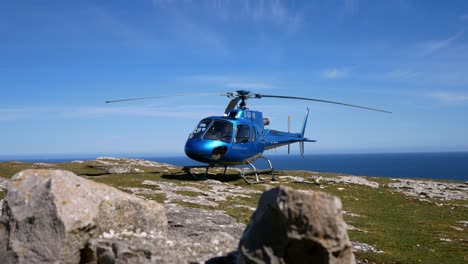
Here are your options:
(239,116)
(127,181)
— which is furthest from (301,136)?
(127,181)

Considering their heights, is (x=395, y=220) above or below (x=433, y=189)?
below

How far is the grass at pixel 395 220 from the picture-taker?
14684mm

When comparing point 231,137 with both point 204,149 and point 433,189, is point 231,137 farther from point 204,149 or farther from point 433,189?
point 433,189

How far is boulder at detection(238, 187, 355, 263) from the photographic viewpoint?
671cm

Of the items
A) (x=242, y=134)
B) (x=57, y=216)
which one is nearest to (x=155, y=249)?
(x=57, y=216)

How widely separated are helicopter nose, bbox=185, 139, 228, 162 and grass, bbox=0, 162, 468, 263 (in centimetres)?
246

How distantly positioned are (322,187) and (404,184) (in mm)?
12175

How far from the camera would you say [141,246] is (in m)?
8.23

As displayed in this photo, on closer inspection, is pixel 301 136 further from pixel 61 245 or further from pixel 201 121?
pixel 61 245

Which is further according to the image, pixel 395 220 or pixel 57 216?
pixel 395 220

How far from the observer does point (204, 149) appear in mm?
26703

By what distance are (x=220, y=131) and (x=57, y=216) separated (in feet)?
65.7

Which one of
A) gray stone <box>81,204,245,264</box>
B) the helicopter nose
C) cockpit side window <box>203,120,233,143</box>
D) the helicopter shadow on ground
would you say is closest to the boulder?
gray stone <box>81,204,245,264</box>

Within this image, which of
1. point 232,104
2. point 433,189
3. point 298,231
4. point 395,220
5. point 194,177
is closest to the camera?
point 298,231
